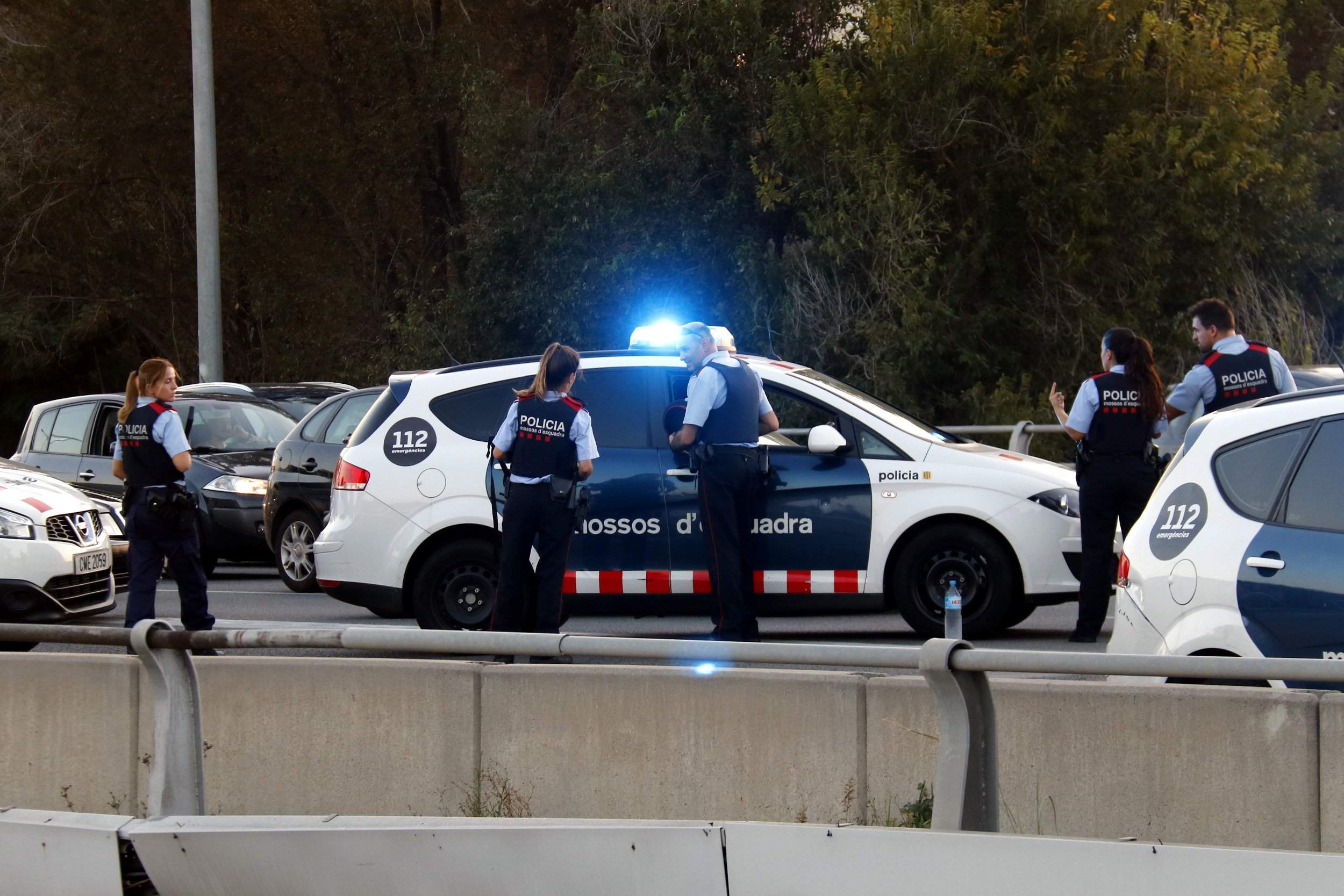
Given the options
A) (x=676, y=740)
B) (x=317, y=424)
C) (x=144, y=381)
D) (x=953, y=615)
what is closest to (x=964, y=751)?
(x=676, y=740)

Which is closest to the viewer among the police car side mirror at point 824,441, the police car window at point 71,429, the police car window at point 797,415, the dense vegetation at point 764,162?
the police car side mirror at point 824,441

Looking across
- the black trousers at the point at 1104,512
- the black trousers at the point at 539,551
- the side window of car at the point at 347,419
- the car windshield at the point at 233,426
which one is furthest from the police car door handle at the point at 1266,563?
the car windshield at the point at 233,426

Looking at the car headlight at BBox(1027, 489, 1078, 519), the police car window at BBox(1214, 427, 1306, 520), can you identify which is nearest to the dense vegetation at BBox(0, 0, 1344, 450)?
the car headlight at BBox(1027, 489, 1078, 519)

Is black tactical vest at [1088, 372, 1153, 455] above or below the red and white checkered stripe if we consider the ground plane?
above

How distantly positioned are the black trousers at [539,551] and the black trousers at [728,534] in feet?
3.17

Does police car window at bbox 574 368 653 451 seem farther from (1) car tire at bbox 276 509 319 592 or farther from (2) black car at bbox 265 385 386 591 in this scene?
(1) car tire at bbox 276 509 319 592

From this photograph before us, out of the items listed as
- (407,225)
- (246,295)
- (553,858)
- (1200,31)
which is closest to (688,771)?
(553,858)

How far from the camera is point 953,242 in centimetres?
2189

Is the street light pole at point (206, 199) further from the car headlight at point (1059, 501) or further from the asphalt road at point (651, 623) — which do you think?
the car headlight at point (1059, 501)

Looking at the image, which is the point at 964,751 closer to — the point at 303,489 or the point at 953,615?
the point at 953,615

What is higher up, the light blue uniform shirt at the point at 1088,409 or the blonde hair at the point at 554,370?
the blonde hair at the point at 554,370

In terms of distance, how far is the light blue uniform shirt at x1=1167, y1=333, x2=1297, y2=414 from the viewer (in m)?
8.86

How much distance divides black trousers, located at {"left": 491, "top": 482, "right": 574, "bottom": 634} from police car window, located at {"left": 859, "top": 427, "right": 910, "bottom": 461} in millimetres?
2093

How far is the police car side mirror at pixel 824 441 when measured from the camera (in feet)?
30.1
